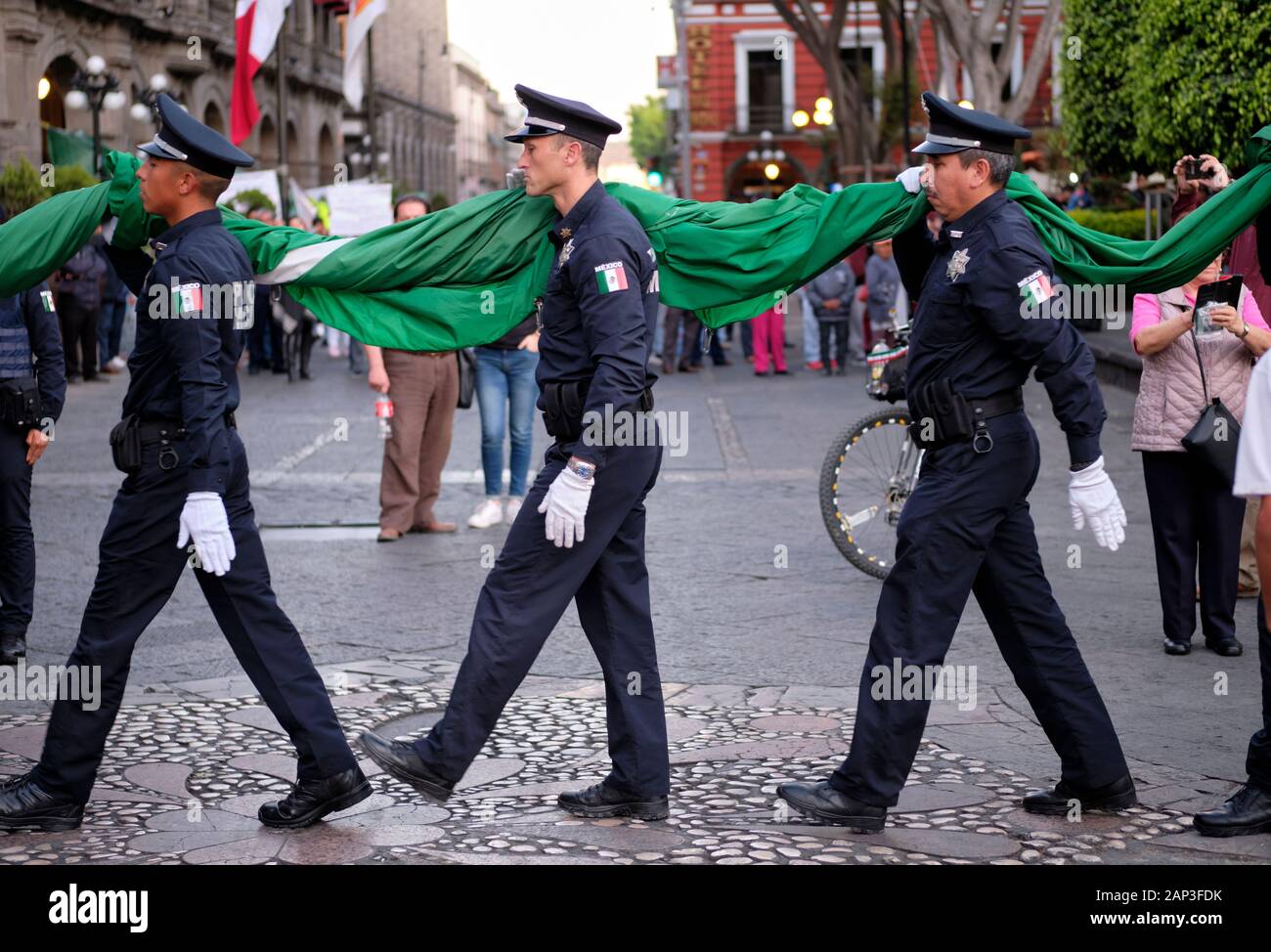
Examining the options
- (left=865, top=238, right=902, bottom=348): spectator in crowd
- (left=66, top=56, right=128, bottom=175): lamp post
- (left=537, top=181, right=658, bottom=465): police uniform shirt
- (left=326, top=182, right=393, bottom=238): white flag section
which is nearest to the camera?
(left=537, top=181, right=658, bottom=465): police uniform shirt

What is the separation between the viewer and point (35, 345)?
6887mm

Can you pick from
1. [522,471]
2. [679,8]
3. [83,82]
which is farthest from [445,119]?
[522,471]

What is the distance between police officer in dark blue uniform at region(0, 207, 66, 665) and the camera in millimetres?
6836

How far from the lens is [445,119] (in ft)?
342

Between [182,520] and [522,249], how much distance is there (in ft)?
4.34

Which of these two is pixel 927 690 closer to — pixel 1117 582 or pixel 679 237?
pixel 679 237

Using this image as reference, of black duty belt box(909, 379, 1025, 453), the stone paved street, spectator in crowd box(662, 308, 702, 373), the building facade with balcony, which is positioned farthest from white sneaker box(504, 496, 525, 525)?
spectator in crowd box(662, 308, 702, 373)

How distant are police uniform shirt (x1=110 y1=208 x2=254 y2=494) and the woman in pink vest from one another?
373 centimetres

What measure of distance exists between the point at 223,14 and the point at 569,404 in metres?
40.7

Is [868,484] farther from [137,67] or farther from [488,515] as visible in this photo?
[137,67]

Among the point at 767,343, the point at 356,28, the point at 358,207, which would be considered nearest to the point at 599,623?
the point at 767,343

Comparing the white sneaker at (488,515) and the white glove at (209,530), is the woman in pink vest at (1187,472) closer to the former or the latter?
the white glove at (209,530)

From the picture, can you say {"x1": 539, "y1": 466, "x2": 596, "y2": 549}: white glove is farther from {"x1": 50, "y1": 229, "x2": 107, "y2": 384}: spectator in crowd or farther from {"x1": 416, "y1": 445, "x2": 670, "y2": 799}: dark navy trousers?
{"x1": 50, "y1": 229, "x2": 107, "y2": 384}: spectator in crowd

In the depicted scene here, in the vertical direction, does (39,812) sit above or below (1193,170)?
below
